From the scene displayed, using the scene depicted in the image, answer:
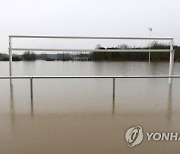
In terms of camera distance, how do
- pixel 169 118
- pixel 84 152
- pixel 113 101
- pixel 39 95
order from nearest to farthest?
1. pixel 84 152
2. pixel 169 118
3. pixel 113 101
4. pixel 39 95

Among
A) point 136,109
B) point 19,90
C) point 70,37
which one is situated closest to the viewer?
point 136,109

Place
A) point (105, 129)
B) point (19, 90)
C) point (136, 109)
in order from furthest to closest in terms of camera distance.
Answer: point (19, 90) → point (136, 109) → point (105, 129)

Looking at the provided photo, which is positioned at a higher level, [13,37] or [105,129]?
[13,37]

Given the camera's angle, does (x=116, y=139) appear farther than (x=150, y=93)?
No

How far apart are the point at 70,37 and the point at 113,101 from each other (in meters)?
1.95

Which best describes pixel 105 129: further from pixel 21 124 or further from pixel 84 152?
pixel 21 124

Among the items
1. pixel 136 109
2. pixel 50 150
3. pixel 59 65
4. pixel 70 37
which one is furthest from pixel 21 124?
pixel 59 65

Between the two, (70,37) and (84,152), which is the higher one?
(70,37)

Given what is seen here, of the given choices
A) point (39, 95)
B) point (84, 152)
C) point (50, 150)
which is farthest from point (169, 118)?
point (39, 95)

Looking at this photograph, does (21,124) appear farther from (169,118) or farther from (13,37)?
(13,37)

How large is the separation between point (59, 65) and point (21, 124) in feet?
29.6

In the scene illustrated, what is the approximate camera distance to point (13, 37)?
5.09 meters

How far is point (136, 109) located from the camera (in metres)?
3.13

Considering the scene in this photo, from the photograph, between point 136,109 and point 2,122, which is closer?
point 2,122
